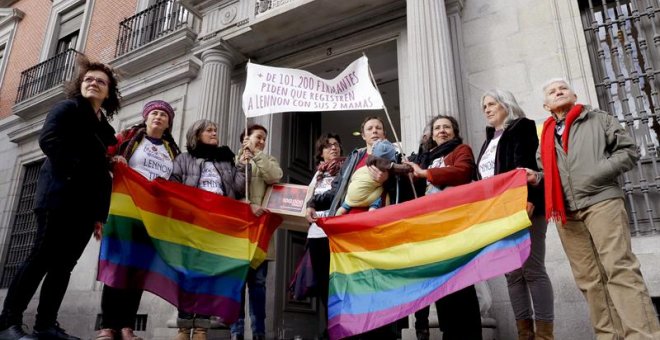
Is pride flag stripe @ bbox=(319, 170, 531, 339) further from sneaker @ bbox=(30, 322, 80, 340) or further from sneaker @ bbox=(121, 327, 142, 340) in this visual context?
sneaker @ bbox=(30, 322, 80, 340)

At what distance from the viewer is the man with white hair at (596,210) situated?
2.73 m

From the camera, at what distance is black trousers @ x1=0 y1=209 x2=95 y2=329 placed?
107 inches

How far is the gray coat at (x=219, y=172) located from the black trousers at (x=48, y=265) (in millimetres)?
1156

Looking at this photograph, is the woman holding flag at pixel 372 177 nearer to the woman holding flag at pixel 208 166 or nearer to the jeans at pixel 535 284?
the woman holding flag at pixel 208 166

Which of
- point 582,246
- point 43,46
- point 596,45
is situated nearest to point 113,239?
point 582,246

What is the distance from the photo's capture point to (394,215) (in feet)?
11.1

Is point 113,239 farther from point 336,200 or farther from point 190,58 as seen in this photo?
point 190,58

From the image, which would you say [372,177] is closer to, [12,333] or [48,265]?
[48,265]

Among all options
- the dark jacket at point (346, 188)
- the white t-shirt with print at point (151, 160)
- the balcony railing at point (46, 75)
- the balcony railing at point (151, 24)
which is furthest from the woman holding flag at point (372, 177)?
the balcony railing at point (46, 75)

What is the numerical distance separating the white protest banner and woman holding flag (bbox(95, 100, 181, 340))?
941 mm

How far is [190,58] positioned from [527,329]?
25.7 ft

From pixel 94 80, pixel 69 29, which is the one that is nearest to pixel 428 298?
pixel 94 80

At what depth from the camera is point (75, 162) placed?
302 centimetres

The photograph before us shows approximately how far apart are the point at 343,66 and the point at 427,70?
8.69 feet
